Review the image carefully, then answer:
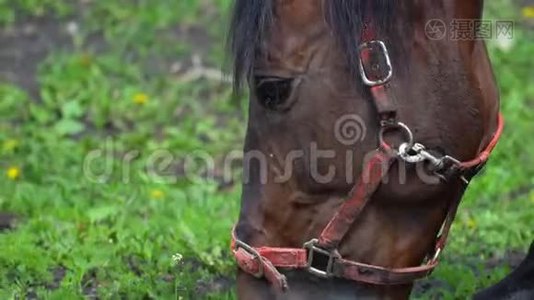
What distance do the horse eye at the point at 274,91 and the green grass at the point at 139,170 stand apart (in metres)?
1.04

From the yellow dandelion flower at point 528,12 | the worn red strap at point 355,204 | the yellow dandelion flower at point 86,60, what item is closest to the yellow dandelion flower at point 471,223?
the worn red strap at point 355,204

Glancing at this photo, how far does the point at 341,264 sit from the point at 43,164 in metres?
3.17

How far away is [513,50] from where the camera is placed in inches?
293

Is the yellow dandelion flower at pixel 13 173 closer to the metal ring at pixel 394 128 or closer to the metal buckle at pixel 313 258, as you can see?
the metal buckle at pixel 313 258

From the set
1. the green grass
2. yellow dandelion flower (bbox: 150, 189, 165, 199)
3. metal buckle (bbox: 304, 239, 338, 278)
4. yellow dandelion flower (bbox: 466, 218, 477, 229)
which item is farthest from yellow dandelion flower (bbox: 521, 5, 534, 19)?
metal buckle (bbox: 304, 239, 338, 278)

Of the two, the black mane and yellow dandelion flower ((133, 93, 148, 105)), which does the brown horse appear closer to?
the black mane

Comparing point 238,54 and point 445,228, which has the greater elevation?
point 238,54

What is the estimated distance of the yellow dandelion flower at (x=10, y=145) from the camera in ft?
19.4

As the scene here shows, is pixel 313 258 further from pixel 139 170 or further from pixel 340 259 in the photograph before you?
pixel 139 170

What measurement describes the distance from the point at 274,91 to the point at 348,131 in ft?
0.67

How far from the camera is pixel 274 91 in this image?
2.83 metres

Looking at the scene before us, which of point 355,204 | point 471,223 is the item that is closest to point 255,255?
point 355,204

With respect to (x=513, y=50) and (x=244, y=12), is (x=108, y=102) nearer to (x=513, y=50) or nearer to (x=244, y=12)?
(x=513, y=50)

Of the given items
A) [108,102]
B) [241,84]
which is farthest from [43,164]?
[241,84]
